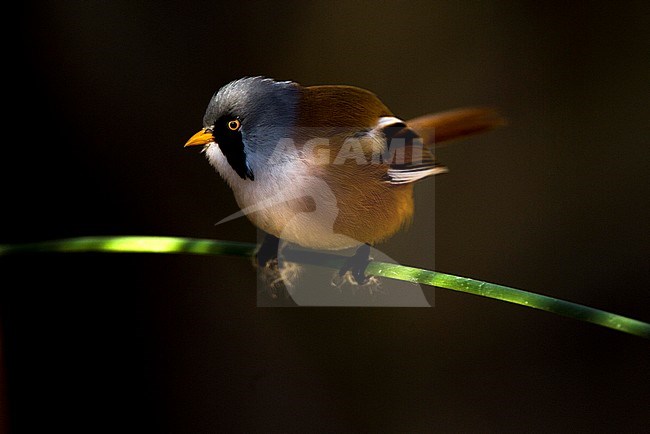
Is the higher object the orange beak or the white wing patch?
the orange beak

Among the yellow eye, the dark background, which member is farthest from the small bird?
the dark background

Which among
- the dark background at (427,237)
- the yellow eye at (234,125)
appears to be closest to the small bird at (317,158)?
the yellow eye at (234,125)

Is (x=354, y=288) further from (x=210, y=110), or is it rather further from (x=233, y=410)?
(x=233, y=410)

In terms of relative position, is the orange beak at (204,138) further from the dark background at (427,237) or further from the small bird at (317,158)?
the dark background at (427,237)

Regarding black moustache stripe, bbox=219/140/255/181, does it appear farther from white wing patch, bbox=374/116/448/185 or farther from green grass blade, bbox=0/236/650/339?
white wing patch, bbox=374/116/448/185

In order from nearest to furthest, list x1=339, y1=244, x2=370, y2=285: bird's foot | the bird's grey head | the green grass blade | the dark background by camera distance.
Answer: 1. the green grass blade
2. the bird's grey head
3. x1=339, y1=244, x2=370, y2=285: bird's foot
4. the dark background

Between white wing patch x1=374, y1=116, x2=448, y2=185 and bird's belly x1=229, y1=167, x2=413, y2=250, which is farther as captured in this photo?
white wing patch x1=374, y1=116, x2=448, y2=185

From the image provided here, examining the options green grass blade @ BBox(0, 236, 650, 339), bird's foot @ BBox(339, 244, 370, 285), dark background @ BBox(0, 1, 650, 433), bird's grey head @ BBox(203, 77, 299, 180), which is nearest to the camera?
green grass blade @ BBox(0, 236, 650, 339)

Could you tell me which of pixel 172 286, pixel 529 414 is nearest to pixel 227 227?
pixel 172 286
